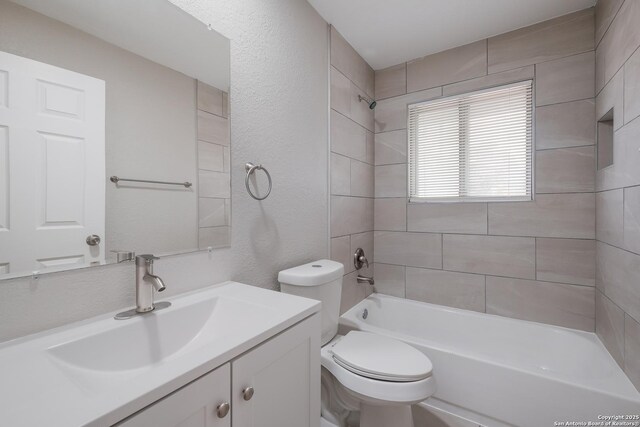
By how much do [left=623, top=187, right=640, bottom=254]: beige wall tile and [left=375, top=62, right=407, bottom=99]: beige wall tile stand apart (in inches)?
65.2

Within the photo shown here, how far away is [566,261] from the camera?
6.29 ft

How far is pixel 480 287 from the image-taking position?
86.0 inches

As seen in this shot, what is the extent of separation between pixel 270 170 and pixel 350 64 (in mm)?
1309

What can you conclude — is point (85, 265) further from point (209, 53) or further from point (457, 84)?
point (457, 84)

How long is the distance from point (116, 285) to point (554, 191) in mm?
2507

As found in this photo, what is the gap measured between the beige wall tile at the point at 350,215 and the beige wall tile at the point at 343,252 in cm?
4

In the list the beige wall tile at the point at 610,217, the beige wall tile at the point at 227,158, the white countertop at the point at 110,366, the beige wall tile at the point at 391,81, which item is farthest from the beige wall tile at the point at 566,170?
the beige wall tile at the point at 227,158

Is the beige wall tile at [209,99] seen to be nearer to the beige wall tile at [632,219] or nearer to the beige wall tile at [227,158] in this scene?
the beige wall tile at [227,158]

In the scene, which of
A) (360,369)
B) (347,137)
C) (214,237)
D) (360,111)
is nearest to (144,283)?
(214,237)

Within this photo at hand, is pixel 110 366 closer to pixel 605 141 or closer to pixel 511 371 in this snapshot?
pixel 511 371

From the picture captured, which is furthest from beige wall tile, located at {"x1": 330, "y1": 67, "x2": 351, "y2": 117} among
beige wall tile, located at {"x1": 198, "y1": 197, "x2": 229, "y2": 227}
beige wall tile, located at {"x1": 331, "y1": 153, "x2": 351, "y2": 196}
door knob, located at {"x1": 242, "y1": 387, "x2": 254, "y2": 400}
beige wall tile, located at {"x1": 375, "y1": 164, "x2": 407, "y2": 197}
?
door knob, located at {"x1": 242, "y1": 387, "x2": 254, "y2": 400}

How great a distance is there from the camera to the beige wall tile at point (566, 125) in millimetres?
1834

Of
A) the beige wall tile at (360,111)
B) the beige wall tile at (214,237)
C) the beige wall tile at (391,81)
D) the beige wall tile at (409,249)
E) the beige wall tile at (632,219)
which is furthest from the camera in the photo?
the beige wall tile at (391,81)

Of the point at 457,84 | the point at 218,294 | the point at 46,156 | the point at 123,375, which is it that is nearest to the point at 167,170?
the point at 46,156
